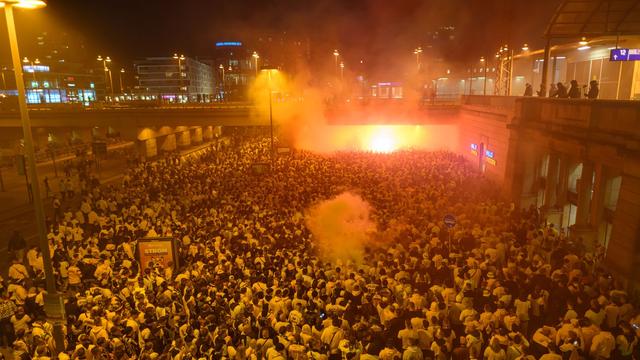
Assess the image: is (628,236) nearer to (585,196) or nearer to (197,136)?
(585,196)

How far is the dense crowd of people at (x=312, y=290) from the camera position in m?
5.82

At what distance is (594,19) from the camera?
41.7 feet

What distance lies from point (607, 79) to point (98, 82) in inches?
3667

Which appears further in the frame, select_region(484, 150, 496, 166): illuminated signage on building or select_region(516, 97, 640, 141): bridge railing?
select_region(484, 150, 496, 166): illuminated signage on building

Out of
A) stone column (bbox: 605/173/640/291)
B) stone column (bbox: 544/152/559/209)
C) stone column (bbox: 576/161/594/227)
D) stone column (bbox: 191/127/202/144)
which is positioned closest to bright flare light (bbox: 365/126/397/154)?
stone column (bbox: 544/152/559/209)

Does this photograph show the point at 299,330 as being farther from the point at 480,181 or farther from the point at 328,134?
the point at 328,134

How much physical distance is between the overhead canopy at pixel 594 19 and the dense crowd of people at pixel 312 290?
5.62 meters

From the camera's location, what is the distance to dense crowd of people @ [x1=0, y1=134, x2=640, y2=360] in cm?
582

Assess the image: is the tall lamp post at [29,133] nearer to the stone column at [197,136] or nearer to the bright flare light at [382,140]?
the bright flare light at [382,140]

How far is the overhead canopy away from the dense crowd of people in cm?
562

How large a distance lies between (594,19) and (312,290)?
1161 centimetres

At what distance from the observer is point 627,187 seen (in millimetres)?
8398

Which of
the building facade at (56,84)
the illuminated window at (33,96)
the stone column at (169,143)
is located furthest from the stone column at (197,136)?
the illuminated window at (33,96)

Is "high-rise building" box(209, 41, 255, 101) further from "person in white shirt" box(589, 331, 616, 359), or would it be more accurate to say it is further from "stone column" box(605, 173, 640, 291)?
"person in white shirt" box(589, 331, 616, 359)
